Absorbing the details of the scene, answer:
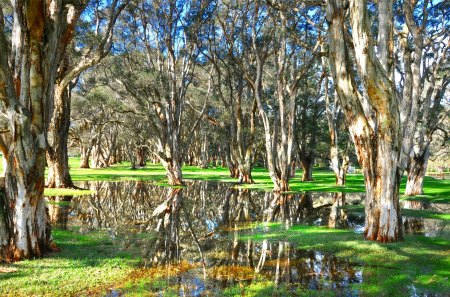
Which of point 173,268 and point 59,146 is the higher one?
point 59,146

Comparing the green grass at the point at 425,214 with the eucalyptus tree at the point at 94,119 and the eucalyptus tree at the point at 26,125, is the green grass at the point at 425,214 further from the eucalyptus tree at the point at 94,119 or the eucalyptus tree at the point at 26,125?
the eucalyptus tree at the point at 94,119

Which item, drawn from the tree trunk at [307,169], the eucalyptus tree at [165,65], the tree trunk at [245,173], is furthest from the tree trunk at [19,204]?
the tree trunk at [307,169]

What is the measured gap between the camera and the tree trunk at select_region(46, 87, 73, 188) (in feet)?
65.9

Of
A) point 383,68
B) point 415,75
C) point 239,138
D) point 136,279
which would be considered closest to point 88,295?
point 136,279

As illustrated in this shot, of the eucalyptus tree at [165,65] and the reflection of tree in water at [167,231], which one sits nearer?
the reflection of tree in water at [167,231]

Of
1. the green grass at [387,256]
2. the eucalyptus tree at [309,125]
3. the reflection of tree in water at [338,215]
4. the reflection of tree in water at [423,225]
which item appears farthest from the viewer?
the eucalyptus tree at [309,125]

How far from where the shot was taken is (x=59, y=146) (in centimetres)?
2034

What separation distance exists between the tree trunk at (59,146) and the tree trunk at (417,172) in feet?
64.8

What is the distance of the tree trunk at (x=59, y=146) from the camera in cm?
2009

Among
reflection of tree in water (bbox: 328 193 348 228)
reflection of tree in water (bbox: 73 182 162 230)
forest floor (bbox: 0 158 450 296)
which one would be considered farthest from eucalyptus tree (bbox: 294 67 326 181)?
forest floor (bbox: 0 158 450 296)

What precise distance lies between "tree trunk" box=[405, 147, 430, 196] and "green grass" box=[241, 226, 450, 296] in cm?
1227

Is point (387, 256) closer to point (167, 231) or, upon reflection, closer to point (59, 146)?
point (167, 231)

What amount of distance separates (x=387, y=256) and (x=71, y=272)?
7.05 metres

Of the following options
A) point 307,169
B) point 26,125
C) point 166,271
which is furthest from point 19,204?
point 307,169
